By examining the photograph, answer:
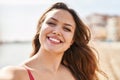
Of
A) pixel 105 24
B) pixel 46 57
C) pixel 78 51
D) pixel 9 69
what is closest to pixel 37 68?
pixel 46 57

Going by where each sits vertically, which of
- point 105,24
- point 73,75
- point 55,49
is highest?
point 55,49

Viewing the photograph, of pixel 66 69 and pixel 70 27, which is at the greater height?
pixel 70 27

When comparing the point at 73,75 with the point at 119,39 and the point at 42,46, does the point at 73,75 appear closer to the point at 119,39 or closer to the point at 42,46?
the point at 42,46

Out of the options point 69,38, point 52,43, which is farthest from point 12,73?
point 69,38

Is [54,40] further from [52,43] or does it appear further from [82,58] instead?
[82,58]

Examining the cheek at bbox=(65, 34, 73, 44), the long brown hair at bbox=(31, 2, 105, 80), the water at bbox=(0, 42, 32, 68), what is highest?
the cheek at bbox=(65, 34, 73, 44)

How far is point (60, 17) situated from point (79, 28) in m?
0.28

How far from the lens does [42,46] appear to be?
332cm

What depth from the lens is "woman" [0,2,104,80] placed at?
3244 millimetres

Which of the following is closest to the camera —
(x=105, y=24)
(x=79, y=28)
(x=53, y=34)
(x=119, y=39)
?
(x=53, y=34)

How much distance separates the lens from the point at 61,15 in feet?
11.0

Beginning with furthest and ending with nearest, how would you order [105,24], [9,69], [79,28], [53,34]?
[105,24] → [79,28] → [53,34] → [9,69]

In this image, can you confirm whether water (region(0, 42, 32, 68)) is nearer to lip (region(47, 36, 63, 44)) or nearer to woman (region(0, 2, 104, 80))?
woman (region(0, 2, 104, 80))

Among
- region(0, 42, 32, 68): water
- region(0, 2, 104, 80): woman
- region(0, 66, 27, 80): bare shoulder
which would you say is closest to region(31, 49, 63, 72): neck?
region(0, 2, 104, 80): woman
